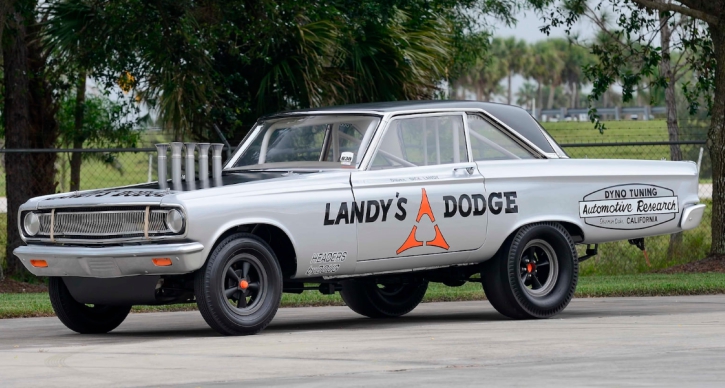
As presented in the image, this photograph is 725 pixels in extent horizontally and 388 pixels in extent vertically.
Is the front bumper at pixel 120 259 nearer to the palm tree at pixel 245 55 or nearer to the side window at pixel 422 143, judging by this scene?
the side window at pixel 422 143

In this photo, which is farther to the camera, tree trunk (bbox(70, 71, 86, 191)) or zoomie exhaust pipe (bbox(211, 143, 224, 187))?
tree trunk (bbox(70, 71, 86, 191))

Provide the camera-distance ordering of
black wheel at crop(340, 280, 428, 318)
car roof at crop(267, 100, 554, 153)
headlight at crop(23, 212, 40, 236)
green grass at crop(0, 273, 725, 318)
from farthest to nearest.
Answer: green grass at crop(0, 273, 725, 318) → black wheel at crop(340, 280, 428, 318) → car roof at crop(267, 100, 554, 153) → headlight at crop(23, 212, 40, 236)

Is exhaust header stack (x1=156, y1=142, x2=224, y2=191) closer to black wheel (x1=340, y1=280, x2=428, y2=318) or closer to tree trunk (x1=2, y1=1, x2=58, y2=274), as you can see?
black wheel (x1=340, y1=280, x2=428, y2=318)

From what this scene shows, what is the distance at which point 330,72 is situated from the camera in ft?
56.5

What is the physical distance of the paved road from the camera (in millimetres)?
6469

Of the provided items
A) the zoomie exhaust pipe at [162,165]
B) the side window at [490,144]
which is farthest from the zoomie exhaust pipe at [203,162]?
the side window at [490,144]

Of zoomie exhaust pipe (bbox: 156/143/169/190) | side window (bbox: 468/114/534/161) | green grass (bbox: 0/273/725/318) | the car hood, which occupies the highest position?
side window (bbox: 468/114/534/161)

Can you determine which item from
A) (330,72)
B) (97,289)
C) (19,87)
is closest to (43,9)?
(19,87)

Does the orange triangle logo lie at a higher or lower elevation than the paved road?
higher

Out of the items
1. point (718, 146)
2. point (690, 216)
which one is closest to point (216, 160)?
point (690, 216)

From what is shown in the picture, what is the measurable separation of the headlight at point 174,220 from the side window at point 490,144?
2837 millimetres

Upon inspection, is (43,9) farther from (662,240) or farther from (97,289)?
(662,240)

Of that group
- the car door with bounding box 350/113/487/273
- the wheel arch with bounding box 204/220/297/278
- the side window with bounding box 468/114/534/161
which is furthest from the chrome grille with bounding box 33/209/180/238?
the side window with bounding box 468/114/534/161

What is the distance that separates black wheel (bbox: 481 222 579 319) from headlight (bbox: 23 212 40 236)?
11.7 ft
